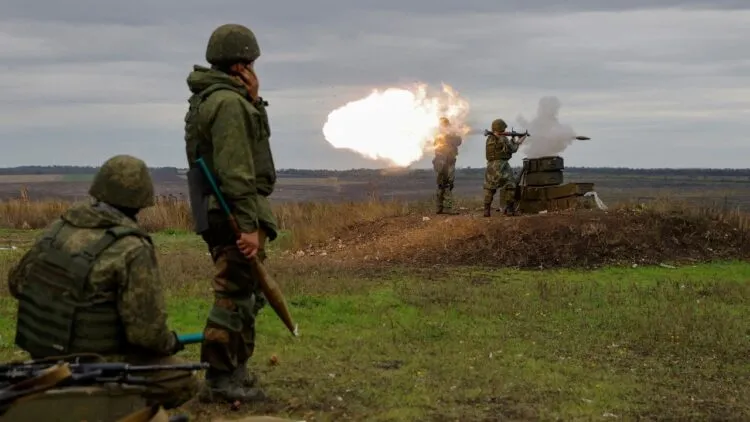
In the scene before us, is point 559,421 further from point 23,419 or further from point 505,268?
point 505,268

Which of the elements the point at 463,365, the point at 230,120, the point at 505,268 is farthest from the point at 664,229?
the point at 230,120

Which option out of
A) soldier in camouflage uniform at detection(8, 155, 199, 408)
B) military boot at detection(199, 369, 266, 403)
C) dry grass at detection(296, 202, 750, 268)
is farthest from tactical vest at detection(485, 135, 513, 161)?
soldier in camouflage uniform at detection(8, 155, 199, 408)

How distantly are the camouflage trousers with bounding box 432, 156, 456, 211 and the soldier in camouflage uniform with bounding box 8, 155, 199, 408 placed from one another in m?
16.7

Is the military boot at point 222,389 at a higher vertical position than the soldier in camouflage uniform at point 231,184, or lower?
lower

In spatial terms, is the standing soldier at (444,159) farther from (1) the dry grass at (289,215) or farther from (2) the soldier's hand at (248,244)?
(2) the soldier's hand at (248,244)

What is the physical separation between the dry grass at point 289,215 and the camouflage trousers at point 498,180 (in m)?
2.24

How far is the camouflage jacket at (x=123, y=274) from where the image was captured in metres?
5.27

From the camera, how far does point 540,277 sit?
1556 centimetres

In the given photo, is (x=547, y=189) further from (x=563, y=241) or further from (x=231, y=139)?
(x=231, y=139)

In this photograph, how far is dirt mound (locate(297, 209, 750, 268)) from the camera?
17469mm

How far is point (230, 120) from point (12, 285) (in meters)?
1.81

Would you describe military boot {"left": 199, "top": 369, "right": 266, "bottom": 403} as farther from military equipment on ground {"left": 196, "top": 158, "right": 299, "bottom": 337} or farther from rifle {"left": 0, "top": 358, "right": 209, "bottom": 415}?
rifle {"left": 0, "top": 358, "right": 209, "bottom": 415}

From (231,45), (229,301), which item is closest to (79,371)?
(229,301)

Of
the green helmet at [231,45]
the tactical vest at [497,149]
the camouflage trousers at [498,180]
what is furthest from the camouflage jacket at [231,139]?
the tactical vest at [497,149]
